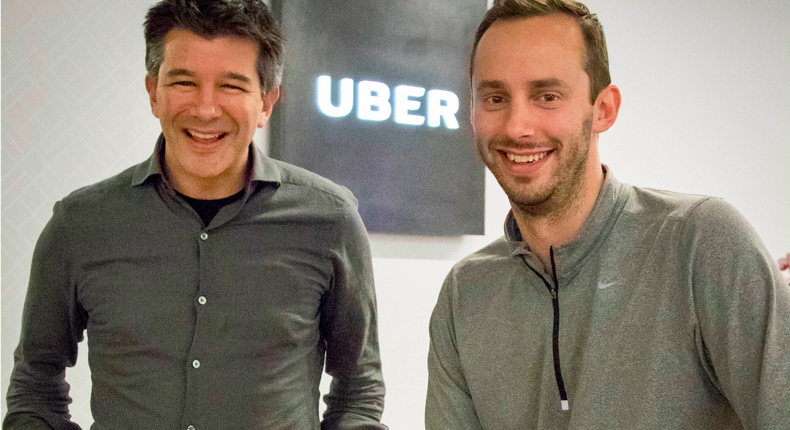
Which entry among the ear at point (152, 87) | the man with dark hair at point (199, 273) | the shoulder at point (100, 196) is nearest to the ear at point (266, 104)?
the man with dark hair at point (199, 273)

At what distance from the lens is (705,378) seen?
3.99 feet

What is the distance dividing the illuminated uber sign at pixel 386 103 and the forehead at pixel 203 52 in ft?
4.29

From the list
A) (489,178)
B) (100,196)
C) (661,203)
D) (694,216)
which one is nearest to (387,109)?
(489,178)

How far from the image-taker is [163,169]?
186 centimetres

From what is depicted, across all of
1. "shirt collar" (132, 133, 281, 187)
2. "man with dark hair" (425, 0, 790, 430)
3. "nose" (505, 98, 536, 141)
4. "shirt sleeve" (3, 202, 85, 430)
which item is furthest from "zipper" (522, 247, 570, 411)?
"shirt sleeve" (3, 202, 85, 430)

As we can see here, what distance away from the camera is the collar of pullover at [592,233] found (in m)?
1.38

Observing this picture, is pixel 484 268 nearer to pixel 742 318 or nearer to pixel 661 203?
pixel 661 203

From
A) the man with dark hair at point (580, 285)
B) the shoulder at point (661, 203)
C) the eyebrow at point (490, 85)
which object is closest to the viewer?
the man with dark hair at point (580, 285)

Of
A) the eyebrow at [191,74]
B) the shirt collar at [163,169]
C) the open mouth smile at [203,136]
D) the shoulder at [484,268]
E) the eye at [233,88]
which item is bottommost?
the shoulder at [484,268]

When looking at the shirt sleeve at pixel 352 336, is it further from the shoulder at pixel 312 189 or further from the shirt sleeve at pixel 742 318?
the shirt sleeve at pixel 742 318

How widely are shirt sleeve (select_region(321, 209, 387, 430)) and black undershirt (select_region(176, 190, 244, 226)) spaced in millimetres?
316

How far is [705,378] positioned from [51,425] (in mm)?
1595

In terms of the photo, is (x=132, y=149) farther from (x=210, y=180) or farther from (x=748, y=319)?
(x=748, y=319)

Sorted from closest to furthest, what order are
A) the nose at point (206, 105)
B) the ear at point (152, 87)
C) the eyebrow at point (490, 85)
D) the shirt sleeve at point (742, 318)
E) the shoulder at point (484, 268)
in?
the shirt sleeve at point (742, 318), the eyebrow at point (490, 85), the shoulder at point (484, 268), the nose at point (206, 105), the ear at point (152, 87)
